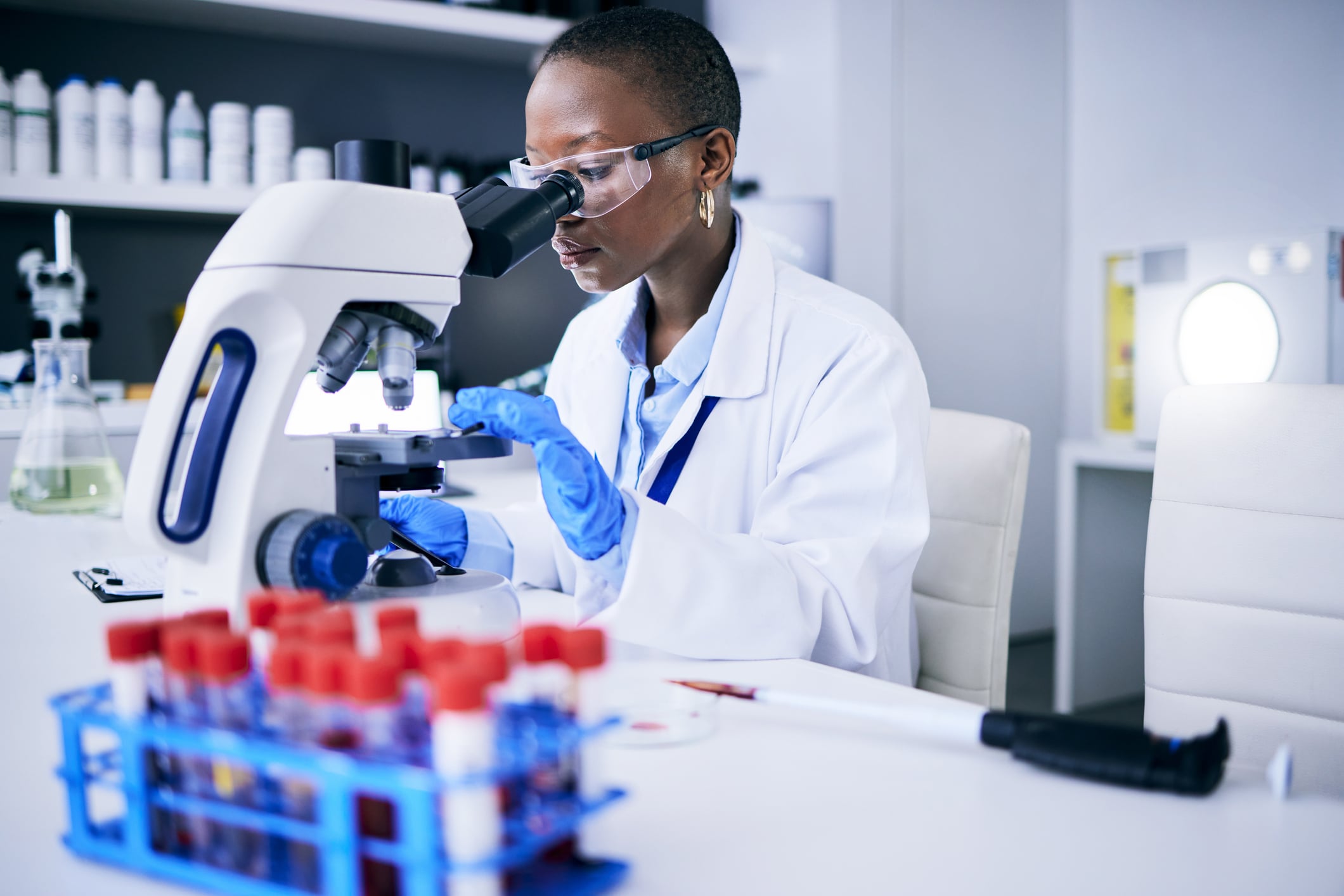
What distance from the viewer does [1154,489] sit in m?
1.16

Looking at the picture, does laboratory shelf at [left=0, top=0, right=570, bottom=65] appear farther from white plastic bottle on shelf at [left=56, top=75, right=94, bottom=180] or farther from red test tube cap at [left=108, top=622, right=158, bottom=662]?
red test tube cap at [left=108, top=622, right=158, bottom=662]

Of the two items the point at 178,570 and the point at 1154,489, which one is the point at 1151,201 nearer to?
the point at 1154,489

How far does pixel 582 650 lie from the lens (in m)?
0.45

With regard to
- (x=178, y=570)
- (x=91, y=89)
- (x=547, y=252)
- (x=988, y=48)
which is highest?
(x=988, y=48)

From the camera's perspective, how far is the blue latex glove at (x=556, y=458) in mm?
836

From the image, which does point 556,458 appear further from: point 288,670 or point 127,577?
point 127,577

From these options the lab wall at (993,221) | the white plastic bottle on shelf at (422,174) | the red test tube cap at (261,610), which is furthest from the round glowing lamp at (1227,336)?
the red test tube cap at (261,610)

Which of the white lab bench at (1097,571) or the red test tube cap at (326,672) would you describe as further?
the white lab bench at (1097,571)

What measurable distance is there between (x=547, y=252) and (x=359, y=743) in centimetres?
288

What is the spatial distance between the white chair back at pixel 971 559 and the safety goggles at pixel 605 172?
510 mm

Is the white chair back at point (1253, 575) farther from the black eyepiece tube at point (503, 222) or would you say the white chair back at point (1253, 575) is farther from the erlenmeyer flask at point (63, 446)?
the erlenmeyer flask at point (63, 446)

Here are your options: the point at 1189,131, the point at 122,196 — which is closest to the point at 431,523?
the point at 122,196

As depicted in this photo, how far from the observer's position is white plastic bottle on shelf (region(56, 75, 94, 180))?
7.55ft

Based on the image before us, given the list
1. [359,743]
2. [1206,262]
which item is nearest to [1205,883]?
[359,743]
